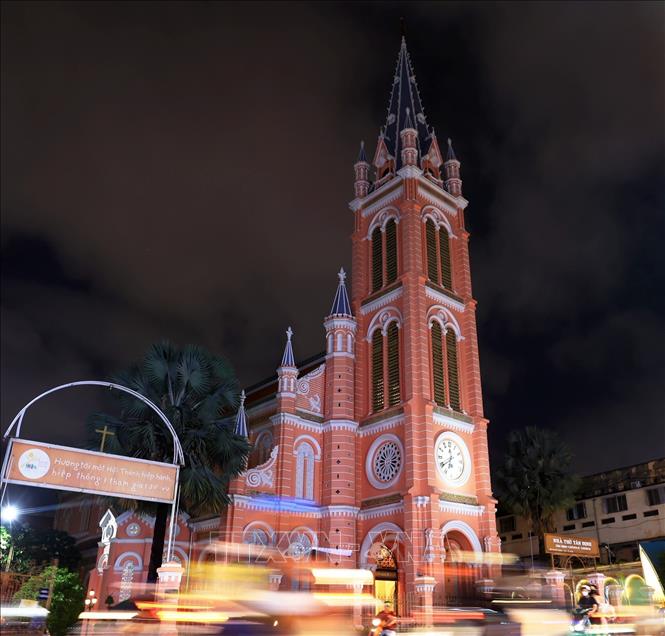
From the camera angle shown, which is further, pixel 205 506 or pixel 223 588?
pixel 205 506

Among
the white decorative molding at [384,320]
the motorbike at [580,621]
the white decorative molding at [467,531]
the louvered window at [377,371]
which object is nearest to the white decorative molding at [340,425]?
the louvered window at [377,371]

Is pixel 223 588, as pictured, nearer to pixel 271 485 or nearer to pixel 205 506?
pixel 205 506

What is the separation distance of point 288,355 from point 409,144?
683 inches

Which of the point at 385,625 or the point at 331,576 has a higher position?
the point at 331,576

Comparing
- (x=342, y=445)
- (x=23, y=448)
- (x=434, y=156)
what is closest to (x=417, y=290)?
(x=342, y=445)

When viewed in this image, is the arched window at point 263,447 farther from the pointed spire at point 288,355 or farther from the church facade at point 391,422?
the pointed spire at point 288,355

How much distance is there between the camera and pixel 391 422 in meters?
38.3

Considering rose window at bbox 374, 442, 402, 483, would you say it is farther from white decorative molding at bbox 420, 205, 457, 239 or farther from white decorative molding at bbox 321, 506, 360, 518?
white decorative molding at bbox 420, 205, 457, 239

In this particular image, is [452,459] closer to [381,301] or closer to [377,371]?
→ [377,371]

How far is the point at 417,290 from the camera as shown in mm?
40562

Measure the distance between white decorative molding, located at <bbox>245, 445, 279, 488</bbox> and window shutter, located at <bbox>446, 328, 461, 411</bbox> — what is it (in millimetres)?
11506

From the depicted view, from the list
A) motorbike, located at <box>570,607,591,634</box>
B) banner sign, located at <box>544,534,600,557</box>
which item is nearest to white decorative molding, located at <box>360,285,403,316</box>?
banner sign, located at <box>544,534,600,557</box>

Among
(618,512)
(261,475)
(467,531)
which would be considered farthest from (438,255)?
(618,512)

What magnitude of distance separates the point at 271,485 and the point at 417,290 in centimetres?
1463
